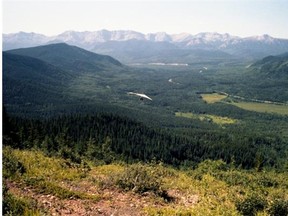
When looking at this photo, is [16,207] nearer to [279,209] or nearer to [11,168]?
[11,168]

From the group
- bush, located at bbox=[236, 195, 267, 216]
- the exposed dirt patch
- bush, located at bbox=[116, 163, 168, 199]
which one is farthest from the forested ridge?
bush, located at bbox=[236, 195, 267, 216]

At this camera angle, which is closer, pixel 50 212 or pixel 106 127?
pixel 50 212

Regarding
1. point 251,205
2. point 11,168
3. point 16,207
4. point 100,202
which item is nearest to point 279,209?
point 251,205

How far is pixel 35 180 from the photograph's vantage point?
24797 millimetres

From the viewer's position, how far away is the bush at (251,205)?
22625 millimetres

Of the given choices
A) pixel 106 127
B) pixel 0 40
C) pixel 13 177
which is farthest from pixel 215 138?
pixel 0 40

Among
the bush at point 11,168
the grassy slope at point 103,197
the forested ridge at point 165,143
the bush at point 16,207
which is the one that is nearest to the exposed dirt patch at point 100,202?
the grassy slope at point 103,197

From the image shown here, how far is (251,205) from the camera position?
2311cm

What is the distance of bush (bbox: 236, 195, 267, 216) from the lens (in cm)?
2262

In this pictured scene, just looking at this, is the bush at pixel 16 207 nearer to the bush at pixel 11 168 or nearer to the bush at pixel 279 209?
the bush at pixel 11 168

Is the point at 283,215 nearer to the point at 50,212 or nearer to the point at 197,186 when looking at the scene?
the point at 197,186

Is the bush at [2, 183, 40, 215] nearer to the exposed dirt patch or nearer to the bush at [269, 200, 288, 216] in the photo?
the exposed dirt patch

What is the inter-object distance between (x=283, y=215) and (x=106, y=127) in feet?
401

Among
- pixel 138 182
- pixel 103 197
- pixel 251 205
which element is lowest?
pixel 103 197
